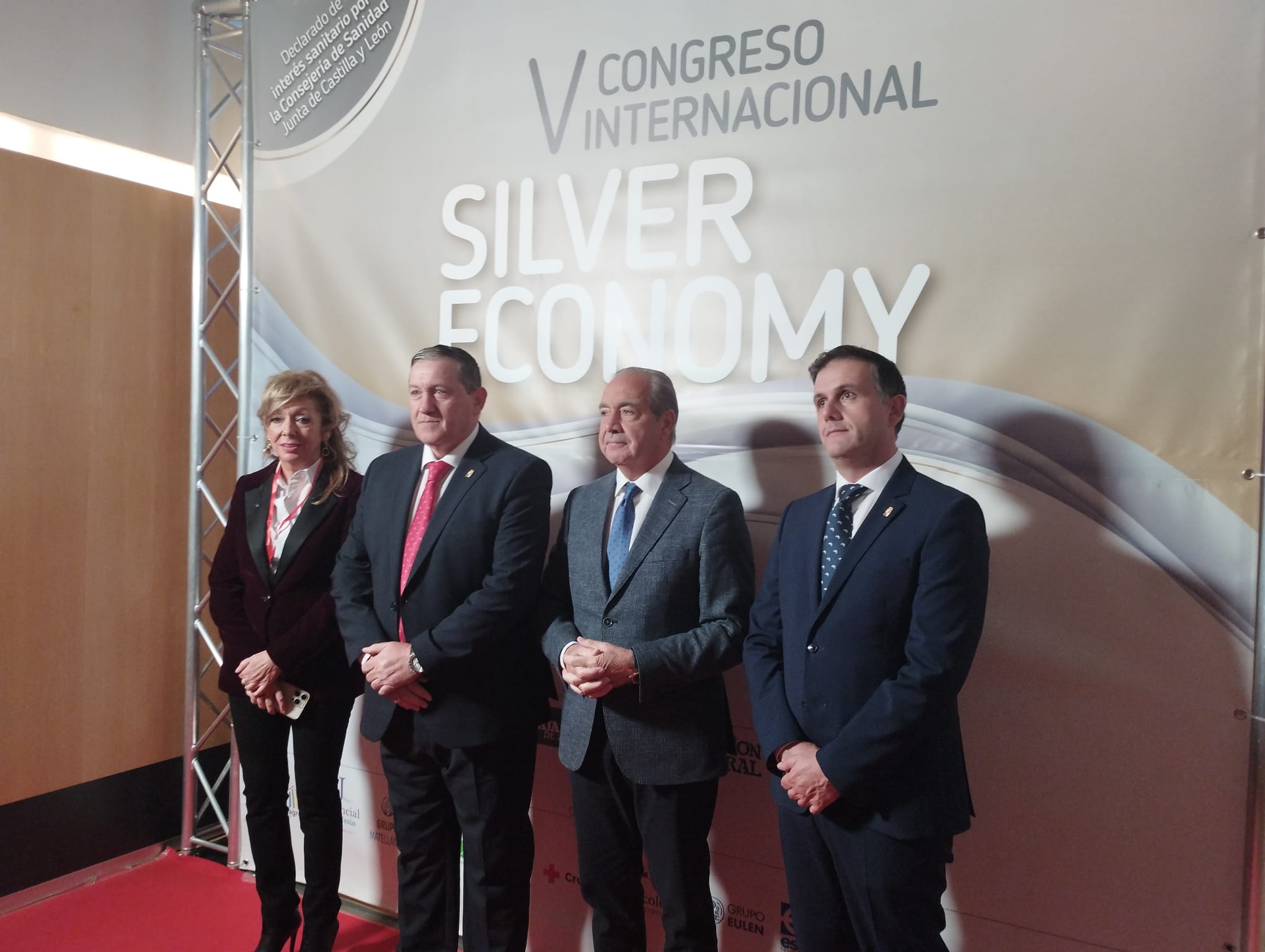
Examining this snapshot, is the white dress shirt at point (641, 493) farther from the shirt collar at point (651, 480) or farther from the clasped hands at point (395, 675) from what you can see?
the clasped hands at point (395, 675)

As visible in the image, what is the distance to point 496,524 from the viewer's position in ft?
8.00

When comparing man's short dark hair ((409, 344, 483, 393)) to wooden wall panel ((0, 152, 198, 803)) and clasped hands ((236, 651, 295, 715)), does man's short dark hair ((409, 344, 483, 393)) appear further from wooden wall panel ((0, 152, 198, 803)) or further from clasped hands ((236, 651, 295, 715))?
wooden wall panel ((0, 152, 198, 803))

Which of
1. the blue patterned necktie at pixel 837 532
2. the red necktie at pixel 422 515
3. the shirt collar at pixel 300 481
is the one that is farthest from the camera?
the shirt collar at pixel 300 481

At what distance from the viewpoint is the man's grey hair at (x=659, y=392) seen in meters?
2.32

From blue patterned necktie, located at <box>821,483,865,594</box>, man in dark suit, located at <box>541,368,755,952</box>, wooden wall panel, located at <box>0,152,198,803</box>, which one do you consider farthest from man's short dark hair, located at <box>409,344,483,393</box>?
wooden wall panel, located at <box>0,152,198,803</box>

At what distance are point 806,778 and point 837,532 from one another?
0.52 metres

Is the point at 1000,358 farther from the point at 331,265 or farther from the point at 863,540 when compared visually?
the point at 331,265

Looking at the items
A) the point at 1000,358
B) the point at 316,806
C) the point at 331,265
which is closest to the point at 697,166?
the point at 1000,358

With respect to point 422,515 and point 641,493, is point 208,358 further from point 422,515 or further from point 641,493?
point 641,493

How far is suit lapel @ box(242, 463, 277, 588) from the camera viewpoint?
2.69m

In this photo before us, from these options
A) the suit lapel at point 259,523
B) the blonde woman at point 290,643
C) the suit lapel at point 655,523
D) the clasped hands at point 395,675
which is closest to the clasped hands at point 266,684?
the blonde woman at point 290,643

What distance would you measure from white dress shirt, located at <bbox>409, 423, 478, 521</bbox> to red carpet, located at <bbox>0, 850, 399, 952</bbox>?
1492mm

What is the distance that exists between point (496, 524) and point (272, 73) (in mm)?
2090

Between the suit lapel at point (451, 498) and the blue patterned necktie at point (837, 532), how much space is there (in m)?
0.95
